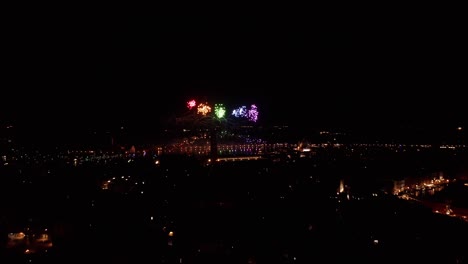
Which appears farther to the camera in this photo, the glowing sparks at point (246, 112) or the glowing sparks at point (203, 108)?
the glowing sparks at point (246, 112)

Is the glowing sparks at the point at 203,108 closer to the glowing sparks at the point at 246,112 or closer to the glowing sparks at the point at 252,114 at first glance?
the glowing sparks at the point at 246,112

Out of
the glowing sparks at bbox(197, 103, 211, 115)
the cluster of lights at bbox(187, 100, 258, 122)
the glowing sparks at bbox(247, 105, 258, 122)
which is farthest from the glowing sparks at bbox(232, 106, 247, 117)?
the glowing sparks at bbox(197, 103, 211, 115)

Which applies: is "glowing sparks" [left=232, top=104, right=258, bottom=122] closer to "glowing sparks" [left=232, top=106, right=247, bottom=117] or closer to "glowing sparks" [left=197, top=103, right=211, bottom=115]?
"glowing sparks" [left=232, top=106, right=247, bottom=117]

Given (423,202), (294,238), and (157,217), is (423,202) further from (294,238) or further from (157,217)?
(157,217)

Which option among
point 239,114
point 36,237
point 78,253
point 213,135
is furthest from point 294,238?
point 213,135

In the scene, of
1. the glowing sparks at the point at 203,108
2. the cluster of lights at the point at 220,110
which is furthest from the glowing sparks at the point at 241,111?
the glowing sparks at the point at 203,108

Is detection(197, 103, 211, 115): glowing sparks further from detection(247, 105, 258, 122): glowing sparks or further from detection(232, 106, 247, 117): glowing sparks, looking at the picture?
detection(247, 105, 258, 122): glowing sparks

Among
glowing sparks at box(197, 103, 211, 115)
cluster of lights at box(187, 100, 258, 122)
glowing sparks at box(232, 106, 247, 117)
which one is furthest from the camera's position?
glowing sparks at box(232, 106, 247, 117)

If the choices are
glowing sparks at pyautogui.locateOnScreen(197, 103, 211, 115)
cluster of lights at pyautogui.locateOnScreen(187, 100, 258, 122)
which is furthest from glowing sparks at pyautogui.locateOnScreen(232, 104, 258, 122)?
glowing sparks at pyautogui.locateOnScreen(197, 103, 211, 115)

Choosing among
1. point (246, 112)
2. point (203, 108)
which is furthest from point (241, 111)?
point (203, 108)

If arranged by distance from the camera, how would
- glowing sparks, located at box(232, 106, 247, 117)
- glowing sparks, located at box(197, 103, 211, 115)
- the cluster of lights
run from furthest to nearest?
glowing sparks, located at box(232, 106, 247, 117) < glowing sparks, located at box(197, 103, 211, 115) < the cluster of lights

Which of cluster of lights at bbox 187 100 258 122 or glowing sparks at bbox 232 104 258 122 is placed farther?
glowing sparks at bbox 232 104 258 122
